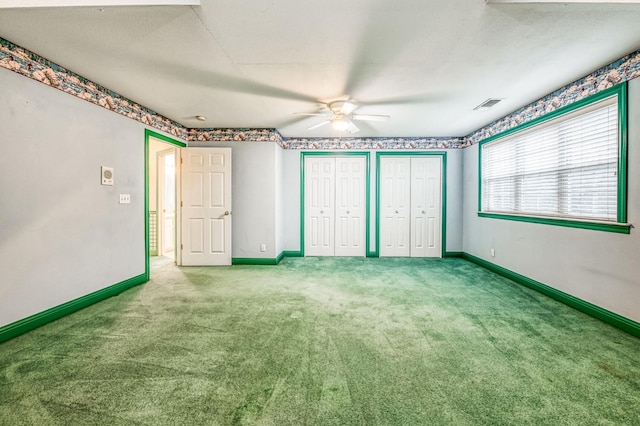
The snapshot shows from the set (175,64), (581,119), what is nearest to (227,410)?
(175,64)

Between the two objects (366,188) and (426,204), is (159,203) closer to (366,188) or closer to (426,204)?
(366,188)

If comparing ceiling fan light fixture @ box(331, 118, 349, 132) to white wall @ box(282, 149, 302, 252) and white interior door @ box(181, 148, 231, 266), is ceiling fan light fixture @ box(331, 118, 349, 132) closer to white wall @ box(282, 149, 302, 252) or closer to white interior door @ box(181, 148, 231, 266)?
white wall @ box(282, 149, 302, 252)

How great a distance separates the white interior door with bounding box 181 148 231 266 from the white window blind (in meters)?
4.64

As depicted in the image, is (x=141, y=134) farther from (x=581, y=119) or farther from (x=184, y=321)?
(x=581, y=119)

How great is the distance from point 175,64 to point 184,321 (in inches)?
97.7

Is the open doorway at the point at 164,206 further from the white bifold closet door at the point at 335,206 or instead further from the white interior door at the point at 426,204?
the white interior door at the point at 426,204

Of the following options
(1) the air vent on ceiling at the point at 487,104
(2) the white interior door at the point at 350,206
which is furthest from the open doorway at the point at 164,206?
(1) the air vent on ceiling at the point at 487,104

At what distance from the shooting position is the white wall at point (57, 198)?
2268 mm

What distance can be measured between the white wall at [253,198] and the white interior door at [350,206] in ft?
4.66

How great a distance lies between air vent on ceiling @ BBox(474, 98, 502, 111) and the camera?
3448 millimetres

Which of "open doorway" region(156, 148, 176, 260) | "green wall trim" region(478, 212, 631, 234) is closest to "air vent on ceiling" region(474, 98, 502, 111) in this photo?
"green wall trim" region(478, 212, 631, 234)

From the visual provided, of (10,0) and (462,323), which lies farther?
(462,323)

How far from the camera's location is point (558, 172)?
10.6 ft

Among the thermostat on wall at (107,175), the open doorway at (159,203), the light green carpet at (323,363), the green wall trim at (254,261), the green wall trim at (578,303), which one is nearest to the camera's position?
the light green carpet at (323,363)
